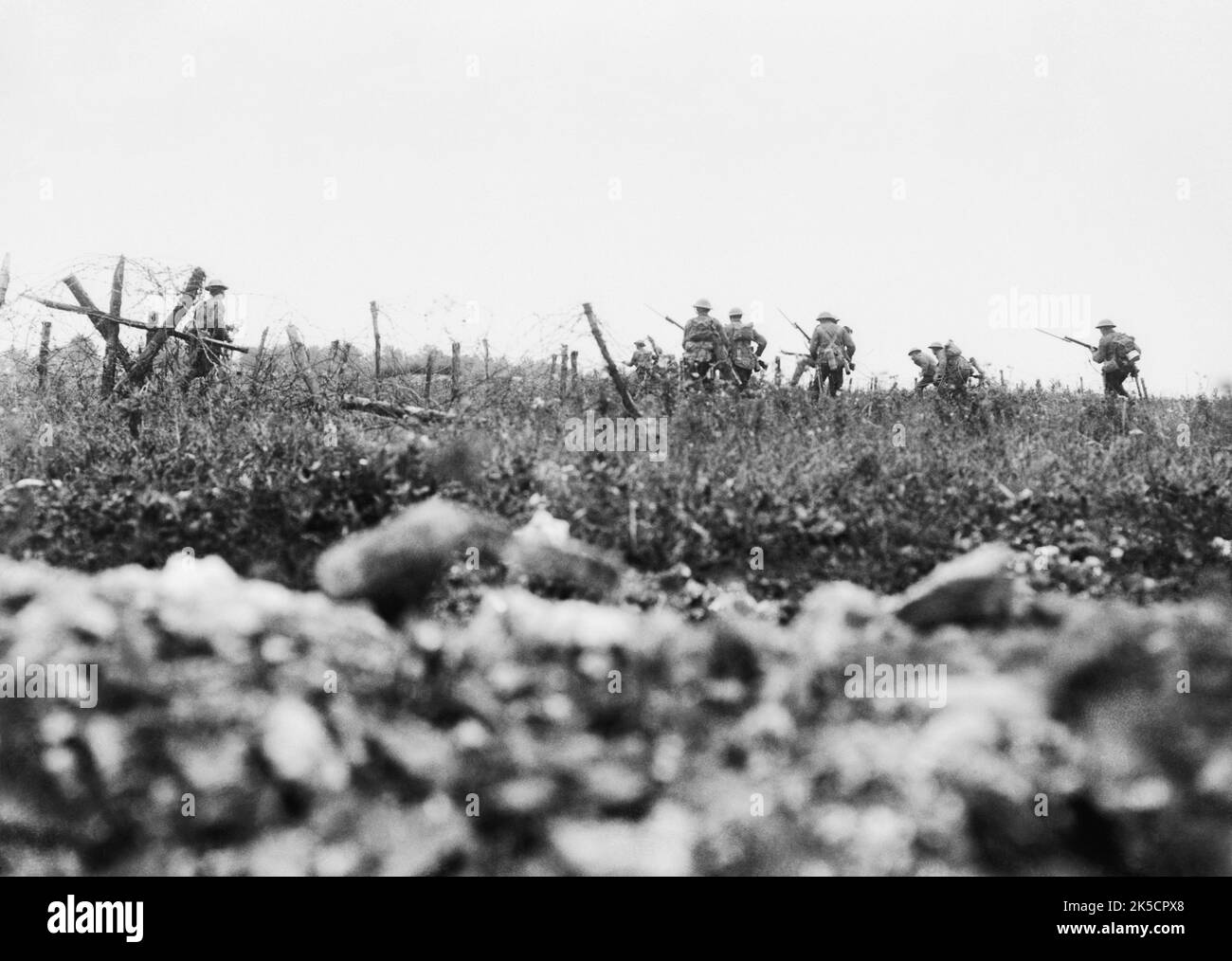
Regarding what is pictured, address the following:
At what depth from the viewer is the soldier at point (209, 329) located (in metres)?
9.25

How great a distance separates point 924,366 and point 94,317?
436 inches

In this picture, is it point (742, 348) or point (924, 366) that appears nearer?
point (742, 348)

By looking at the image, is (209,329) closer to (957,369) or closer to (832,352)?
(832,352)

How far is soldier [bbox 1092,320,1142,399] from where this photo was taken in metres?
13.0

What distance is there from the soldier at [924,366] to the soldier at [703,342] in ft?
12.7

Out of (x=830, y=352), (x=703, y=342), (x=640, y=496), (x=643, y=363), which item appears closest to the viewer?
(x=640, y=496)

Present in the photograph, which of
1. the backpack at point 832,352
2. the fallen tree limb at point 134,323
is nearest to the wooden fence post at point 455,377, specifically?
the fallen tree limb at point 134,323

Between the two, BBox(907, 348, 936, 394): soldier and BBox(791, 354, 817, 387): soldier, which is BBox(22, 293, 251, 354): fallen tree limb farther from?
BBox(907, 348, 936, 394): soldier

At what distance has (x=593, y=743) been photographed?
3318 mm

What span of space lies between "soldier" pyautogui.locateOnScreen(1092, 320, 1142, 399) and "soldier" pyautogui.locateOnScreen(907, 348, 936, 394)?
86.7 inches

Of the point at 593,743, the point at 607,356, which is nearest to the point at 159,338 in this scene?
the point at 607,356

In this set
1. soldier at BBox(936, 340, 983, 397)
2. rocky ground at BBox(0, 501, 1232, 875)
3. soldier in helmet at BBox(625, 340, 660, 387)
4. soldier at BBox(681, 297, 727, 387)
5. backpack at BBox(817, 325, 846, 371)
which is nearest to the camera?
rocky ground at BBox(0, 501, 1232, 875)

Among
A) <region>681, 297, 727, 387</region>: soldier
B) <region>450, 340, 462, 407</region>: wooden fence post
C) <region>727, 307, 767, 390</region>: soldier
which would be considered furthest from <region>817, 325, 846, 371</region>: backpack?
<region>450, 340, 462, 407</region>: wooden fence post
